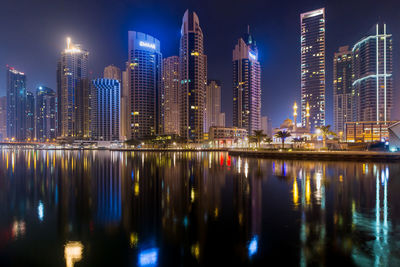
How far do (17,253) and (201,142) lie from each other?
13986cm

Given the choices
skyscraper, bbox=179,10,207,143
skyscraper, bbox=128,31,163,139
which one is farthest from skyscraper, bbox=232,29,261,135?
skyscraper, bbox=128,31,163,139

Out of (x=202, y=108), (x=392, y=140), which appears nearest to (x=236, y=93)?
(x=202, y=108)

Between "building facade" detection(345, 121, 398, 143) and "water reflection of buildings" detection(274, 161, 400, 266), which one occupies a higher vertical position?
"building facade" detection(345, 121, 398, 143)

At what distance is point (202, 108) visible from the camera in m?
151

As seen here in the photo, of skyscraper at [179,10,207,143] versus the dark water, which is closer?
the dark water

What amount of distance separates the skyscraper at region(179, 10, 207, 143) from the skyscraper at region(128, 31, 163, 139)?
96.7 feet

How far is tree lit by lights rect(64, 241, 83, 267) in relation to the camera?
26.2 feet

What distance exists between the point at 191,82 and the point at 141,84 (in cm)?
3925

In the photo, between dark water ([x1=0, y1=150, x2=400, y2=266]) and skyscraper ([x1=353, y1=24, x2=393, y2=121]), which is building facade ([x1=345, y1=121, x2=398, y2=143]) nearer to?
skyscraper ([x1=353, y1=24, x2=393, y2=121])

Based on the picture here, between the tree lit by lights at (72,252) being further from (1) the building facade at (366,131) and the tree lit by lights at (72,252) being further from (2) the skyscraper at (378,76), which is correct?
(2) the skyscraper at (378,76)

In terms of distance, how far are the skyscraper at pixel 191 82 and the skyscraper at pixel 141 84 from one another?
29.5m

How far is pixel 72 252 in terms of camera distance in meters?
8.70

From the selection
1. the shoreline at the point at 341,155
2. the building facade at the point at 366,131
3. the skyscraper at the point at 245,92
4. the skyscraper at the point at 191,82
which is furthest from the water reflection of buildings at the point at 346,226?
the skyscraper at the point at 245,92

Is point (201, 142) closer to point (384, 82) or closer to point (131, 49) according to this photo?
point (131, 49)
